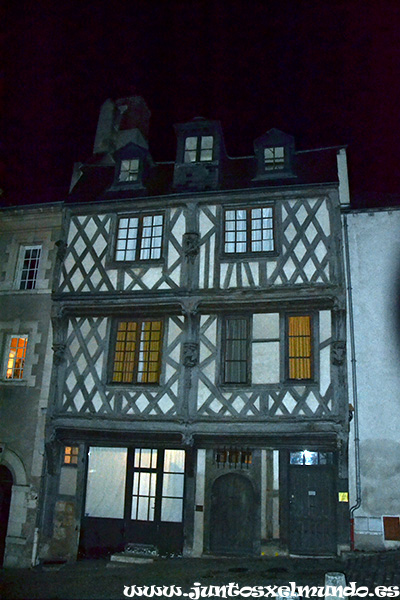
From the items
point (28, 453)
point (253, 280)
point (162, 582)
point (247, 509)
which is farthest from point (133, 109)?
point (162, 582)

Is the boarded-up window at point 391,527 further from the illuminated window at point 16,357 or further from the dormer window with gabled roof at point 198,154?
the illuminated window at point 16,357

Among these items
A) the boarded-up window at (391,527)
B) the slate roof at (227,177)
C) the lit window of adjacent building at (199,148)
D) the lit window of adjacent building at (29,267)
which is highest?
the lit window of adjacent building at (199,148)

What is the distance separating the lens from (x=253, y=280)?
1275 centimetres

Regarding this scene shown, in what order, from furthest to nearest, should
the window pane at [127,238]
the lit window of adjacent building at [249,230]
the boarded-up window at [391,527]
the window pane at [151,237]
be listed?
the window pane at [127,238] < the window pane at [151,237] < the lit window of adjacent building at [249,230] < the boarded-up window at [391,527]

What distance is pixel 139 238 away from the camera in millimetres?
13844

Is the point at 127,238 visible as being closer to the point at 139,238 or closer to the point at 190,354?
A: the point at 139,238

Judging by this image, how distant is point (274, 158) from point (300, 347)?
17.2 ft

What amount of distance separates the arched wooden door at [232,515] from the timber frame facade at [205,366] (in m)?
0.03

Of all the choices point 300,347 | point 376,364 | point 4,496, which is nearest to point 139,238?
point 300,347

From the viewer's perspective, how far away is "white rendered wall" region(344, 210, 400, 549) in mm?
11742

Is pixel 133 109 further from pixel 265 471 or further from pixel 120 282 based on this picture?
pixel 265 471

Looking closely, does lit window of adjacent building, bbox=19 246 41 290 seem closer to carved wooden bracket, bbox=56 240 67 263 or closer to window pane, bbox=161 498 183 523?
carved wooden bracket, bbox=56 240 67 263

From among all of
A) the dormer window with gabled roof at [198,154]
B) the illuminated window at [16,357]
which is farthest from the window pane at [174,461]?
the dormer window with gabled roof at [198,154]

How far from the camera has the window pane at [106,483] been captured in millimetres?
12906
